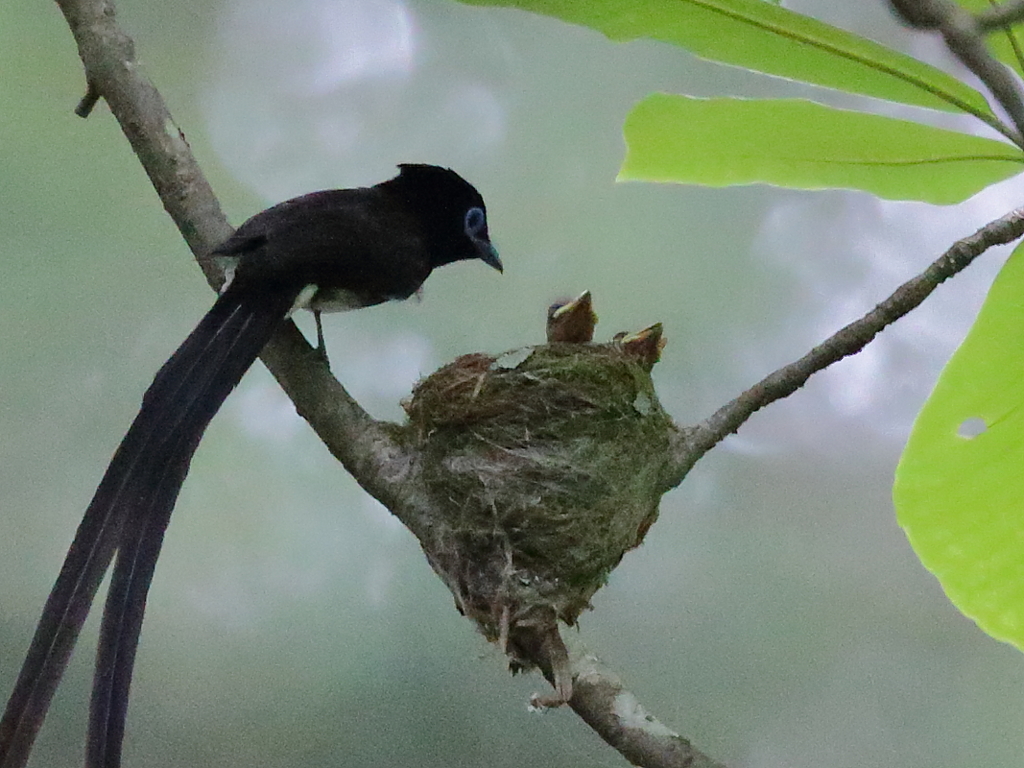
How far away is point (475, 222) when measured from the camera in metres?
1.51

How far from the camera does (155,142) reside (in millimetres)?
1103

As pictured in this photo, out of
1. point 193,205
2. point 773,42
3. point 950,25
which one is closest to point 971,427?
point 773,42

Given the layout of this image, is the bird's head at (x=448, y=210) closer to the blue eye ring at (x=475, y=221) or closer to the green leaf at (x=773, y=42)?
the blue eye ring at (x=475, y=221)

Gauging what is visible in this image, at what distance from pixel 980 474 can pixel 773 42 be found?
44 cm

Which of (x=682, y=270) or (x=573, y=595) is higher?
(x=682, y=270)

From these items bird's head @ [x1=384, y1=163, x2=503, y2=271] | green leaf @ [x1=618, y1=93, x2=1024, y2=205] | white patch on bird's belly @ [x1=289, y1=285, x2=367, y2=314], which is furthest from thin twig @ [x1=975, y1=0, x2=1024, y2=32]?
bird's head @ [x1=384, y1=163, x2=503, y2=271]

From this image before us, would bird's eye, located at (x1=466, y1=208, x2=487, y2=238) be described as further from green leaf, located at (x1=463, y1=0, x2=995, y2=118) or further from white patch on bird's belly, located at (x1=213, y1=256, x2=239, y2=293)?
green leaf, located at (x1=463, y1=0, x2=995, y2=118)

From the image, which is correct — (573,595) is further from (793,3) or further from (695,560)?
(793,3)

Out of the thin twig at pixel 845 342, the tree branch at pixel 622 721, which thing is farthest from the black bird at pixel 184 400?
the thin twig at pixel 845 342

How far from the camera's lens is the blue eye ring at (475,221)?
1497 mm

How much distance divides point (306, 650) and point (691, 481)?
787mm

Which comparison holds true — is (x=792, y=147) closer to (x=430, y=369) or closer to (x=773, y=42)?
(x=773, y=42)

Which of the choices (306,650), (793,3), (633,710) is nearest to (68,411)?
(306,650)

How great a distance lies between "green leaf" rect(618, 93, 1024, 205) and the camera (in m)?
0.92
